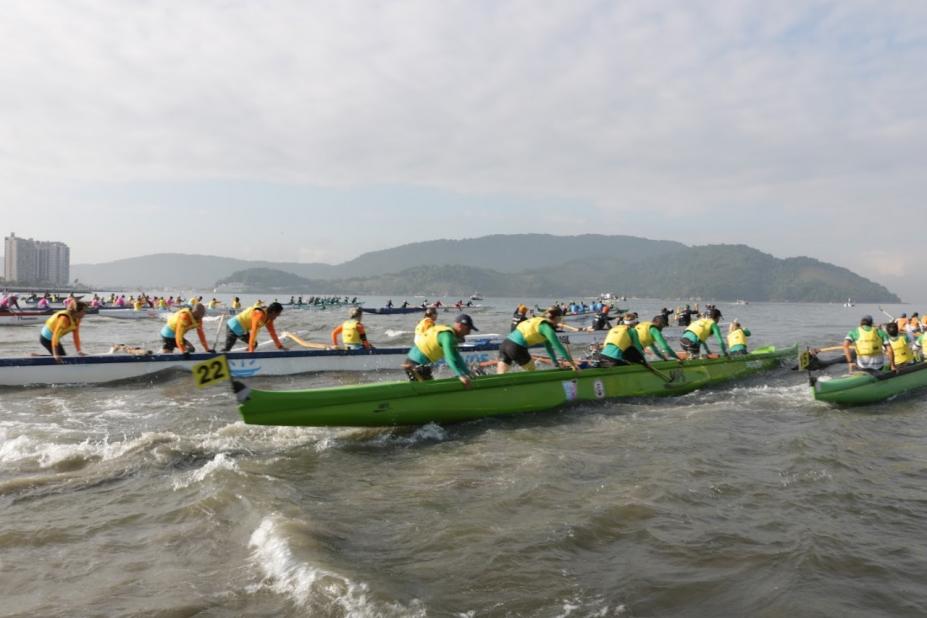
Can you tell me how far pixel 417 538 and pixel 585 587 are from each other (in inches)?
65.7

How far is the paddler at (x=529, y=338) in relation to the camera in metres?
11.2

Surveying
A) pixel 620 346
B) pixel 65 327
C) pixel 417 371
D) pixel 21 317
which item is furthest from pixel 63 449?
pixel 21 317

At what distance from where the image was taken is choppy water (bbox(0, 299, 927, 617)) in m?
4.79

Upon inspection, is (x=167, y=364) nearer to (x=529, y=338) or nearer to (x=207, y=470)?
(x=207, y=470)

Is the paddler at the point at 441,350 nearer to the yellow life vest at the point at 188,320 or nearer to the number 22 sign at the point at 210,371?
the number 22 sign at the point at 210,371

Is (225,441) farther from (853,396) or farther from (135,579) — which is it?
(853,396)

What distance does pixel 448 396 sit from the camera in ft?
33.7

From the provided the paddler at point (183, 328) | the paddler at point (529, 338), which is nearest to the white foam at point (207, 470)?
the paddler at point (529, 338)

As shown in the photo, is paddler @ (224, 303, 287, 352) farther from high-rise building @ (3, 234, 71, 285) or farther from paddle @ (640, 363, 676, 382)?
high-rise building @ (3, 234, 71, 285)

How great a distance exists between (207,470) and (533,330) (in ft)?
19.7

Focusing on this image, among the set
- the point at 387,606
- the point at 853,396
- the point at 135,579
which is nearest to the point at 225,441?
the point at 135,579

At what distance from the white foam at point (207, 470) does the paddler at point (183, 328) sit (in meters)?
6.64

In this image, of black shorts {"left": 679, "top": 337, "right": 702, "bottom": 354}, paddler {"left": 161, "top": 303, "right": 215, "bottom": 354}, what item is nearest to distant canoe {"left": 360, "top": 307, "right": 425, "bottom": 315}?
paddler {"left": 161, "top": 303, "right": 215, "bottom": 354}

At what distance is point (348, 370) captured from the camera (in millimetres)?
17688
